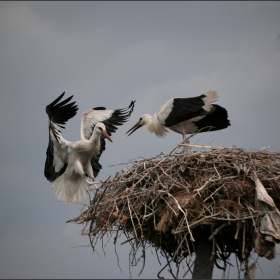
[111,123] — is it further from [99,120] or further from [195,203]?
[195,203]

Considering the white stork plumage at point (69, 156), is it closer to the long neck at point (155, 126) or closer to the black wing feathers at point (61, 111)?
the black wing feathers at point (61, 111)

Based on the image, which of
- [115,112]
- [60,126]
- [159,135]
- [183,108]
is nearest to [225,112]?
[183,108]

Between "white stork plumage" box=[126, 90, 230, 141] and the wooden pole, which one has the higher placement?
"white stork plumage" box=[126, 90, 230, 141]

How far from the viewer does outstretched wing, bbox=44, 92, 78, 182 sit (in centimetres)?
734

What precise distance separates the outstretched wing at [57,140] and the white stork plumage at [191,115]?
1.44 meters

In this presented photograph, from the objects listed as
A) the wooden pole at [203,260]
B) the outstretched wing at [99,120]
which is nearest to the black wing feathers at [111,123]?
the outstretched wing at [99,120]

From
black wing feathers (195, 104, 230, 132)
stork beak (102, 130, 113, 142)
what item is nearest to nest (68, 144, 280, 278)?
stork beak (102, 130, 113, 142)

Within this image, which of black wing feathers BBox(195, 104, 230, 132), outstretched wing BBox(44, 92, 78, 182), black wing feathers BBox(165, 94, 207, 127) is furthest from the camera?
black wing feathers BBox(195, 104, 230, 132)

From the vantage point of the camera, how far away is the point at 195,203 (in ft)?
17.6

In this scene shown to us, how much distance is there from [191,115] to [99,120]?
4.73ft

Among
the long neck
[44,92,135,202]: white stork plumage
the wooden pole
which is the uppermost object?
the long neck

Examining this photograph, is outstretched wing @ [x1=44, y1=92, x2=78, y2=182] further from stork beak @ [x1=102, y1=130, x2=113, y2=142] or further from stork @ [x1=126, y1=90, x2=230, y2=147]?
stork @ [x1=126, y1=90, x2=230, y2=147]

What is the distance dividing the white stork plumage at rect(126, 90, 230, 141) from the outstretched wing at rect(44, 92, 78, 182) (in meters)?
1.44

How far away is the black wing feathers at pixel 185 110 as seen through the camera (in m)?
7.85
